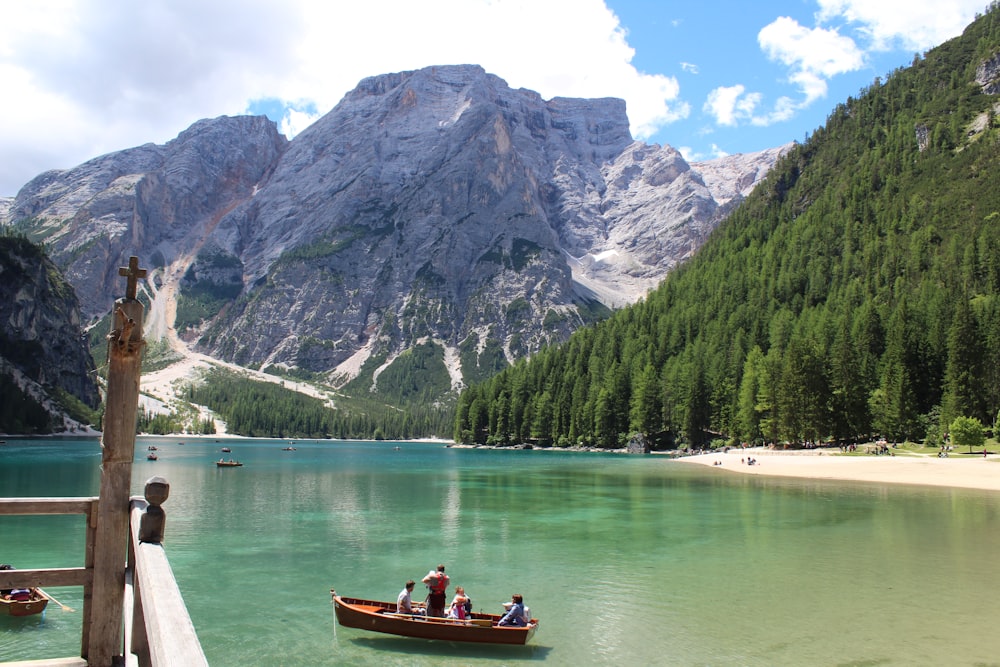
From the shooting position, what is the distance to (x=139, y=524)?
7832 millimetres

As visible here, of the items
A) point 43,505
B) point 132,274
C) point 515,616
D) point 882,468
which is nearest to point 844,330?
point 882,468

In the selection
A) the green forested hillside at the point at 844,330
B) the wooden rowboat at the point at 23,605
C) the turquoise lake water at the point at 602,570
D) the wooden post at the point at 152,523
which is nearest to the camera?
the wooden post at the point at 152,523

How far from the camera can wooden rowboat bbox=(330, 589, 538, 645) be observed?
912 inches

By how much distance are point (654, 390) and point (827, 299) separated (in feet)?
148

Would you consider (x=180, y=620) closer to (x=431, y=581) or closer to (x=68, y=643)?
(x=431, y=581)

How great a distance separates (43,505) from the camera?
29.7ft

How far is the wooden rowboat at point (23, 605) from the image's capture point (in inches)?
965

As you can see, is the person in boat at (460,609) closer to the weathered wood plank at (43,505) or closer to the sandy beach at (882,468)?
the weathered wood plank at (43,505)

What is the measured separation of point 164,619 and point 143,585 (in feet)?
3.69

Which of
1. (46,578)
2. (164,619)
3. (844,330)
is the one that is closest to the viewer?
(164,619)

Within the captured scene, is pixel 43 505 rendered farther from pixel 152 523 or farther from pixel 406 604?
pixel 406 604

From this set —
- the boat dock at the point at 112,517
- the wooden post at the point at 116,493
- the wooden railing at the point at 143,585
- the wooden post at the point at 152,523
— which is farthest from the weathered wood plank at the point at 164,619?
the wooden post at the point at 116,493

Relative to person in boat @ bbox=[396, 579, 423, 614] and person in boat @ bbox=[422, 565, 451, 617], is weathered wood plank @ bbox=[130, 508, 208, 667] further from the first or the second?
person in boat @ bbox=[396, 579, 423, 614]

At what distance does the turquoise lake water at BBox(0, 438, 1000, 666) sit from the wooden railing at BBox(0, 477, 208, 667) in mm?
14793
